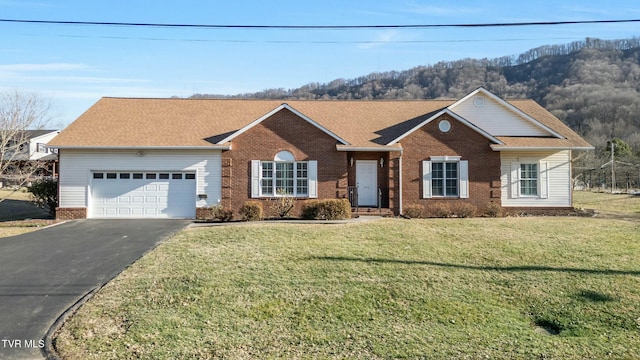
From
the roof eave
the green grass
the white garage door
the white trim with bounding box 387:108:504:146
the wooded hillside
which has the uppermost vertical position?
the wooded hillside

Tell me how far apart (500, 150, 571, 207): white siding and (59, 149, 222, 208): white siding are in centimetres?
1293

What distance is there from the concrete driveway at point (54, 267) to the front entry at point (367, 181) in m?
7.98

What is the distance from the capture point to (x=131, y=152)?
762 inches

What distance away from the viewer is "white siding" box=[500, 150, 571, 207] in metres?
20.5

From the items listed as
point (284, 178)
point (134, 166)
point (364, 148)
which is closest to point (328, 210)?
point (284, 178)

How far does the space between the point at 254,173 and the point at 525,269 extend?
39.4 feet

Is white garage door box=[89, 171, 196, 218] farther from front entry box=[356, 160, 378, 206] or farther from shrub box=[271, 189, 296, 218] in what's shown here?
front entry box=[356, 160, 378, 206]

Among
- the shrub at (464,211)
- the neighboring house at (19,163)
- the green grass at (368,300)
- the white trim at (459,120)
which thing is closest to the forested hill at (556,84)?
the neighboring house at (19,163)

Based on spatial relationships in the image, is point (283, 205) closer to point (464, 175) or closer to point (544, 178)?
point (464, 175)

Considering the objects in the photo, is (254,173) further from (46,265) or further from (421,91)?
(421,91)

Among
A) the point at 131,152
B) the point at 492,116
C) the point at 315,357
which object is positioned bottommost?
the point at 315,357

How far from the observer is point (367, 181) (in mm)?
20688

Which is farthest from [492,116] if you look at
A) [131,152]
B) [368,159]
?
[131,152]

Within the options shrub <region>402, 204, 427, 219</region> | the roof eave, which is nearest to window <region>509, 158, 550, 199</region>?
the roof eave
